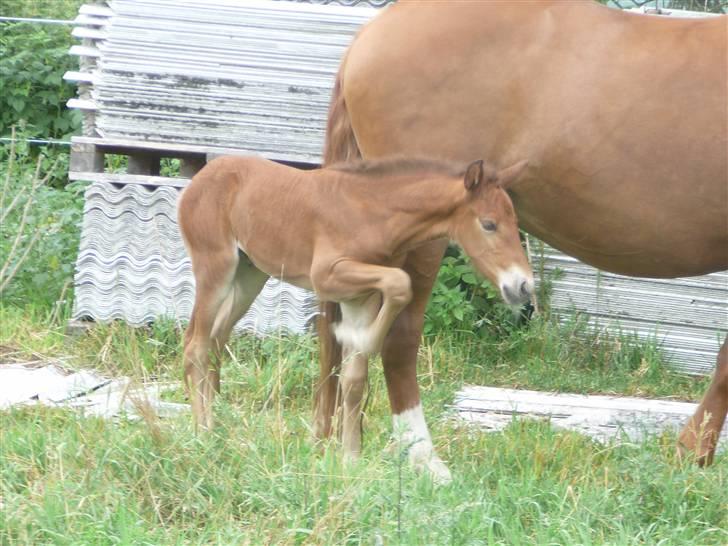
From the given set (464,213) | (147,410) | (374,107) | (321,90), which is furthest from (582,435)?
(321,90)

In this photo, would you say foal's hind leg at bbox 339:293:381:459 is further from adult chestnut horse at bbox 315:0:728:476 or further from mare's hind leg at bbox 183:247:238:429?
mare's hind leg at bbox 183:247:238:429

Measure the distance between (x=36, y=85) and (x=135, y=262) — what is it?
4319 millimetres

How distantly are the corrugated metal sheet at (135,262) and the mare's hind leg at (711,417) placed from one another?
2.52 metres

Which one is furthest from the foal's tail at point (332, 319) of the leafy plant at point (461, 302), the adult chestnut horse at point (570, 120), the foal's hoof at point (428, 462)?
the leafy plant at point (461, 302)

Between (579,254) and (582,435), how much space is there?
32.5 inches

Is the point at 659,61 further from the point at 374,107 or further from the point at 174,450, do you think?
the point at 174,450

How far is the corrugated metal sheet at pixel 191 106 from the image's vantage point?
6855mm

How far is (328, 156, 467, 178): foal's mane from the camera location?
15.1ft

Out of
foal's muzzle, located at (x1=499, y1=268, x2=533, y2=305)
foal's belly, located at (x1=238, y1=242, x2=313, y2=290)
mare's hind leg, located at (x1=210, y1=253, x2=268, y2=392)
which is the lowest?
mare's hind leg, located at (x1=210, y1=253, x2=268, y2=392)

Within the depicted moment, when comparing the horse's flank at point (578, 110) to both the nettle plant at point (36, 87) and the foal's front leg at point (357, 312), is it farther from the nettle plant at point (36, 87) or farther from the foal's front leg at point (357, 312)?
the nettle plant at point (36, 87)

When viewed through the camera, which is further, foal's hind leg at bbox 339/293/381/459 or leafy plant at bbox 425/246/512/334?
leafy plant at bbox 425/246/512/334

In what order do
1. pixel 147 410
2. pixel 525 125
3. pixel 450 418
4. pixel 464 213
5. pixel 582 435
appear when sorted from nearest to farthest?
pixel 147 410, pixel 464 213, pixel 525 125, pixel 582 435, pixel 450 418

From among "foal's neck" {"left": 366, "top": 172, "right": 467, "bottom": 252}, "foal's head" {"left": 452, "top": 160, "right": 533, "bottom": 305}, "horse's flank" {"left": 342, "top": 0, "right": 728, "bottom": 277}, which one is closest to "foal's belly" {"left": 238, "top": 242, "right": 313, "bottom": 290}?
"foal's neck" {"left": 366, "top": 172, "right": 467, "bottom": 252}

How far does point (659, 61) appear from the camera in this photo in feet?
15.7
